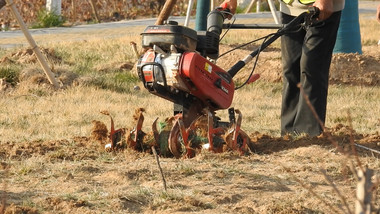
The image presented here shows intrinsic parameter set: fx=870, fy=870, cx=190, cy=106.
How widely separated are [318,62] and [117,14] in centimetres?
1413

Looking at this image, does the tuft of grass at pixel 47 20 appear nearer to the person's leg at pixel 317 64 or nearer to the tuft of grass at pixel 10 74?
the tuft of grass at pixel 10 74

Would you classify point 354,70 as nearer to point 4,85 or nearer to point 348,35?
point 348,35

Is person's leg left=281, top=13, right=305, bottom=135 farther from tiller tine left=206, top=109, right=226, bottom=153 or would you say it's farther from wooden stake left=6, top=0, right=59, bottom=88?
wooden stake left=6, top=0, right=59, bottom=88

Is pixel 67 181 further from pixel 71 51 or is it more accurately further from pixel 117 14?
pixel 117 14

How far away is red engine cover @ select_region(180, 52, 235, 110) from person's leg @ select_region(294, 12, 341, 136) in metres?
1.03

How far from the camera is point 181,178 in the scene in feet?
18.5

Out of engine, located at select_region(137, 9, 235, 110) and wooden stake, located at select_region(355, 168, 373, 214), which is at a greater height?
wooden stake, located at select_region(355, 168, 373, 214)

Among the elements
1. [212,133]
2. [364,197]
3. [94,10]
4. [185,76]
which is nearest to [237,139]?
[212,133]

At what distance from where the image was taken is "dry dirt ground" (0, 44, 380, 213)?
493 centimetres

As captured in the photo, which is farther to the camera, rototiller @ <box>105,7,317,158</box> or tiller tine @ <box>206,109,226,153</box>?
tiller tine @ <box>206,109,226,153</box>

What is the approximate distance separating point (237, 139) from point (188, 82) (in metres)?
0.63

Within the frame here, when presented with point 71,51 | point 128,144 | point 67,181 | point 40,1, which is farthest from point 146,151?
point 40,1

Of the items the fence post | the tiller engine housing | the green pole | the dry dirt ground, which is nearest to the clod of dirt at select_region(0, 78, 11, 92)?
the green pole

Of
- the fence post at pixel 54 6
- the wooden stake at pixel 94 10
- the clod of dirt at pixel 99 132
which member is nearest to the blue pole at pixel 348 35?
the clod of dirt at pixel 99 132
